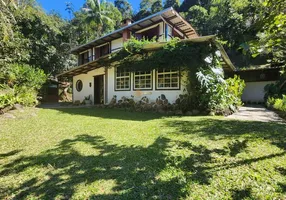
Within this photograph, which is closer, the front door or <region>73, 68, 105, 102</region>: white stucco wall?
<region>73, 68, 105, 102</region>: white stucco wall

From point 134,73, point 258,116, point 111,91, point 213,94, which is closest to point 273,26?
point 213,94

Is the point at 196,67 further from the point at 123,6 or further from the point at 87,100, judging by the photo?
the point at 123,6

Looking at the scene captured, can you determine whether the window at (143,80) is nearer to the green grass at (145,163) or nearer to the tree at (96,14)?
the green grass at (145,163)

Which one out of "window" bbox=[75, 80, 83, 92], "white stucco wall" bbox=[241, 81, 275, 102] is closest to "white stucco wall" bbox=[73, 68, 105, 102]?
"window" bbox=[75, 80, 83, 92]

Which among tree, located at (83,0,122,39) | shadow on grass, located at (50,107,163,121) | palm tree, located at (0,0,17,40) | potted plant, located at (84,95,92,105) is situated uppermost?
tree, located at (83,0,122,39)

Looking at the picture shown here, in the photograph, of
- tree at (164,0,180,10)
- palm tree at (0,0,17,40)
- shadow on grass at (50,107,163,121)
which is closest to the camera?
palm tree at (0,0,17,40)

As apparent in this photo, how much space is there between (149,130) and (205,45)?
5.72 metres

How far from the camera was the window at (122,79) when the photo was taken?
12.7m

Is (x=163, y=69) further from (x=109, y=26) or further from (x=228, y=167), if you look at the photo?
(x=109, y=26)

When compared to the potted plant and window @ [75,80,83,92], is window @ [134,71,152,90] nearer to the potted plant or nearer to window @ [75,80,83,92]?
the potted plant

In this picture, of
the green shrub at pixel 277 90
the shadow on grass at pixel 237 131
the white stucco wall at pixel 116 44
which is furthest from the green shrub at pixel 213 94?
the white stucco wall at pixel 116 44

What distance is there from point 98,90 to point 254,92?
14.0 m

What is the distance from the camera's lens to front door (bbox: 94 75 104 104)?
1586 centimetres

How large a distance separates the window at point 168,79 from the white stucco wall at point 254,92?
10.5 meters
